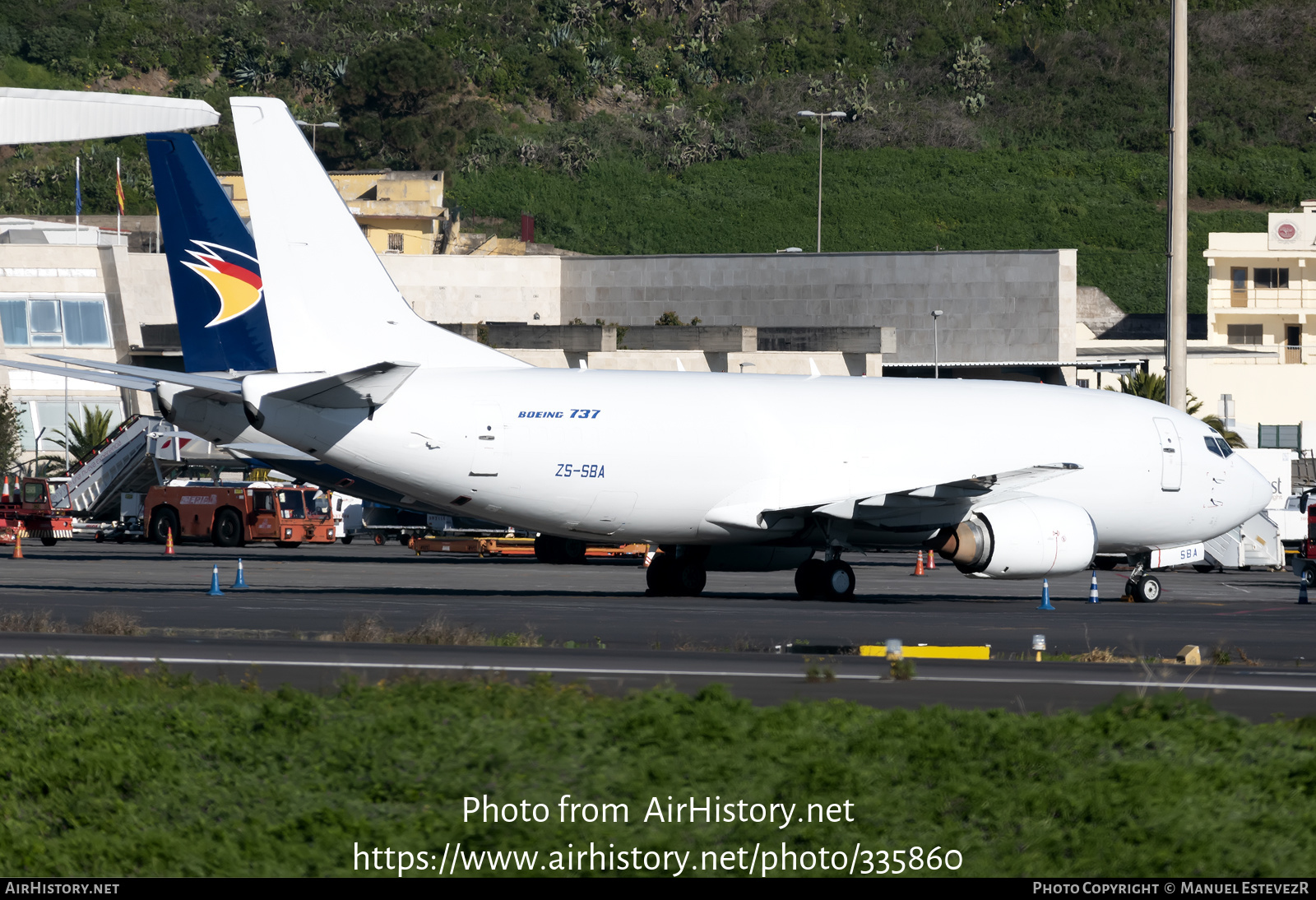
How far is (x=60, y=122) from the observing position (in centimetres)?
1075

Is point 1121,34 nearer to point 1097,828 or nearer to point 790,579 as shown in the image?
point 790,579

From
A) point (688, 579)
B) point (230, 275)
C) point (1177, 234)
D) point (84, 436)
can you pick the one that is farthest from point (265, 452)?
point (84, 436)

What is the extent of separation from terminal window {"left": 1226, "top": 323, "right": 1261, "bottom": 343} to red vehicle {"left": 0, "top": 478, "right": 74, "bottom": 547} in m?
62.9

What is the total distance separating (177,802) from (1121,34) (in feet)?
485

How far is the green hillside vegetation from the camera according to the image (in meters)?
119

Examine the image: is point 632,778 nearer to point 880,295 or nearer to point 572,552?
point 572,552

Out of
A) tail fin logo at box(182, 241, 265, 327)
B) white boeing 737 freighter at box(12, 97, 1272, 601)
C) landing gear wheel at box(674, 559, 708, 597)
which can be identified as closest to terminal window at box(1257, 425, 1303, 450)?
white boeing 737 freighter at box(12, 97, 1272, 601)

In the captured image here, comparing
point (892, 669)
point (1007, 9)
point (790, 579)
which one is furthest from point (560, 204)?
point (892, 669)

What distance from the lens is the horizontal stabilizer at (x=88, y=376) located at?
95.3 ft

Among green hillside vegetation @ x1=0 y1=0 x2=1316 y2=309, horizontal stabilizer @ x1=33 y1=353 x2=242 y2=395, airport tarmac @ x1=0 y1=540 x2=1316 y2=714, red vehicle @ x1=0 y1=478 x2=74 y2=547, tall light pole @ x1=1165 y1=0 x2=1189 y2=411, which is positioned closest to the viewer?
airport tarmac @ x1=0 y1=540 x2=1316 y2=714

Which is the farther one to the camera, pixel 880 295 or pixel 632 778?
pixel 880 295

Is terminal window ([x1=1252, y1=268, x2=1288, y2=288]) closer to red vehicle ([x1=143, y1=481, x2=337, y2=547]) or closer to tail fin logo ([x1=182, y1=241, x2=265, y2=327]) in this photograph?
red vehicle ([x1=143, y1=481, x2=337, y2=547])

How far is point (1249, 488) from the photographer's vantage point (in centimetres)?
3219

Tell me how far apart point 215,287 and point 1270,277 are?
70.2 m
